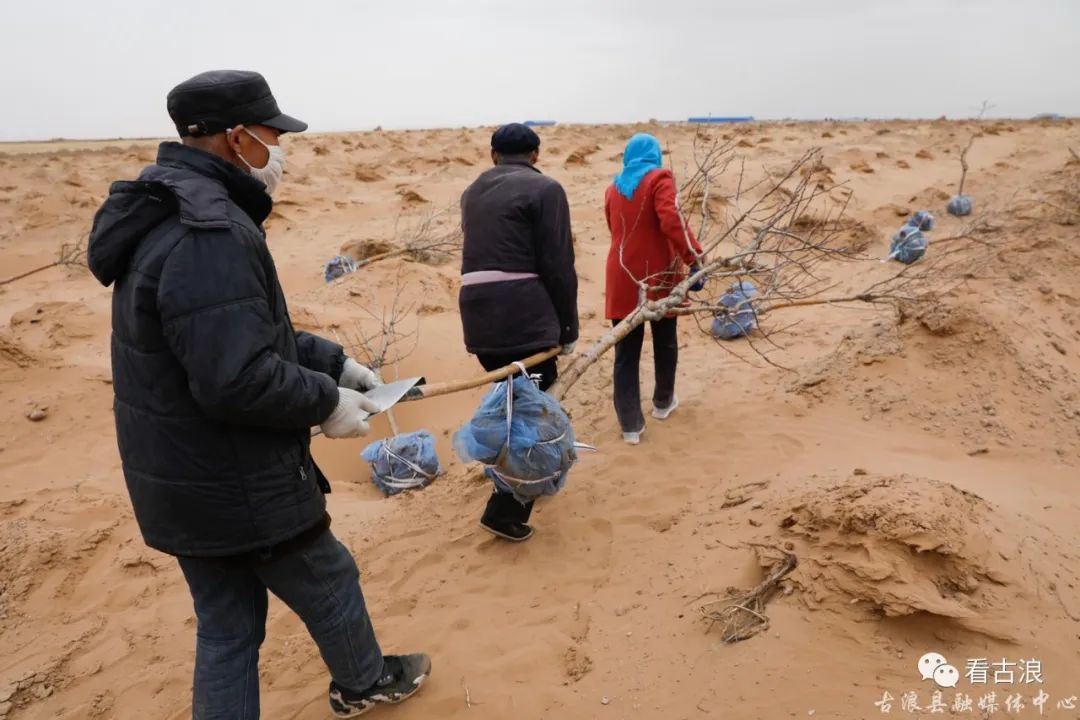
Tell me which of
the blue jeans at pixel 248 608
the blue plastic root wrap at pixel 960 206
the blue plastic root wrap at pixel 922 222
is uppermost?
the blue plastic root wrap at pixel 960 206

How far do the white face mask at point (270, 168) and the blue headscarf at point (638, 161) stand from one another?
2.14 m

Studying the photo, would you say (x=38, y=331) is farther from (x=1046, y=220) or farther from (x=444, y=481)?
(x=1046, y=220)

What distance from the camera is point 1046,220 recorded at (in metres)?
6.15

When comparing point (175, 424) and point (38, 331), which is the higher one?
point (175, 424)

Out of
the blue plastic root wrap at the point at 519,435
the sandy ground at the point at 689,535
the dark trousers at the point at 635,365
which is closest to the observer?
the sandy ground at the point at 689,535

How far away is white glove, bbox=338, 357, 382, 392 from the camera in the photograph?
2.07 metres

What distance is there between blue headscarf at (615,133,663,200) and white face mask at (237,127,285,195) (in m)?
2.14

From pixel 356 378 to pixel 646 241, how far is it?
2.03 m

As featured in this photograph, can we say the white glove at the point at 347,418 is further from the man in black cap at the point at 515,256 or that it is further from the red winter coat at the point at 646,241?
the red winter coat at the point at 646,241

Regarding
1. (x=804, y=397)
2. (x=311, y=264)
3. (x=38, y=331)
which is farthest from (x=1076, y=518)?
(x=311, y=264)

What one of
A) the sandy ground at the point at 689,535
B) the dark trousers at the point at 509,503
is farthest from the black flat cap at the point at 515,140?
the sandy ground at the point at 689,535

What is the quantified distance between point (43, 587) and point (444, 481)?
6.16 feet

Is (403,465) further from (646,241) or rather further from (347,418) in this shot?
(347,418)

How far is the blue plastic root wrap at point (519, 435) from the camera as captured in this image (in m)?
2.46
